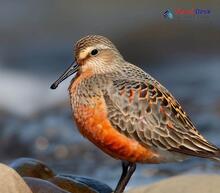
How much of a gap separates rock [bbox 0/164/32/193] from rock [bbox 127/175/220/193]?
118 cm

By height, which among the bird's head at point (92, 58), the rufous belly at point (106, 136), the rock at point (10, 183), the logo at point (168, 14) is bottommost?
the rock at point (10, 183)

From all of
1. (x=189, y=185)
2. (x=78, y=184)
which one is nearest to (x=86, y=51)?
(x=78, y=184)

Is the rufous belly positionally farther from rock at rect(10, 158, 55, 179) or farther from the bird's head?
rock at rect(10, 158, 55, 179)

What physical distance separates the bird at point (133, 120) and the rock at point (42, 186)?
64 centimetres

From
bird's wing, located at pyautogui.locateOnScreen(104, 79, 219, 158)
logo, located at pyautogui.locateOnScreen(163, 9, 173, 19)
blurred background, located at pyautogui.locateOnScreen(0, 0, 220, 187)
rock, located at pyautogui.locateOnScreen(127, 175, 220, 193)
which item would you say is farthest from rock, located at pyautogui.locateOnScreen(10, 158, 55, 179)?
logo, located at pyautogui.locateOnScreen(163, 9, 173, 19)

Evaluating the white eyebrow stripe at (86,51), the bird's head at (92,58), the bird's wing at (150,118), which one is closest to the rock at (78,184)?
the bird's wing at (150,118)

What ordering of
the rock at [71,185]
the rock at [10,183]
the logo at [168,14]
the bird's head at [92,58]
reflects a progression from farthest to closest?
the logo at [168,14]
the bird's head at [92,58]
the rock at [71,185]
the rock at [10,183]

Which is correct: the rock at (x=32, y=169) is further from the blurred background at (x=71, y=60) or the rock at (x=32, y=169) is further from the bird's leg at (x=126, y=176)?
the blurred background at (x=71, y=60)

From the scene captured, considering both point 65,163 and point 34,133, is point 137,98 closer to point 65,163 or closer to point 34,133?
point 65,163

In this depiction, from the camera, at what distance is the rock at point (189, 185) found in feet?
26.0

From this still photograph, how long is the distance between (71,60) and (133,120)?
815 cm

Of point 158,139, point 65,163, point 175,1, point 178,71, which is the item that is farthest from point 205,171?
point 175,1

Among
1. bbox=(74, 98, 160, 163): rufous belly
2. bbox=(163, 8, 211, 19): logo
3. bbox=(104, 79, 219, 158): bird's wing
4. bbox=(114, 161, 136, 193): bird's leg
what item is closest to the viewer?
bbox=(74, 98, 160, 163): rufous belly

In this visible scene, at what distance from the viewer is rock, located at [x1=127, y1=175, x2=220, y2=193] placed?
26.0 feet
